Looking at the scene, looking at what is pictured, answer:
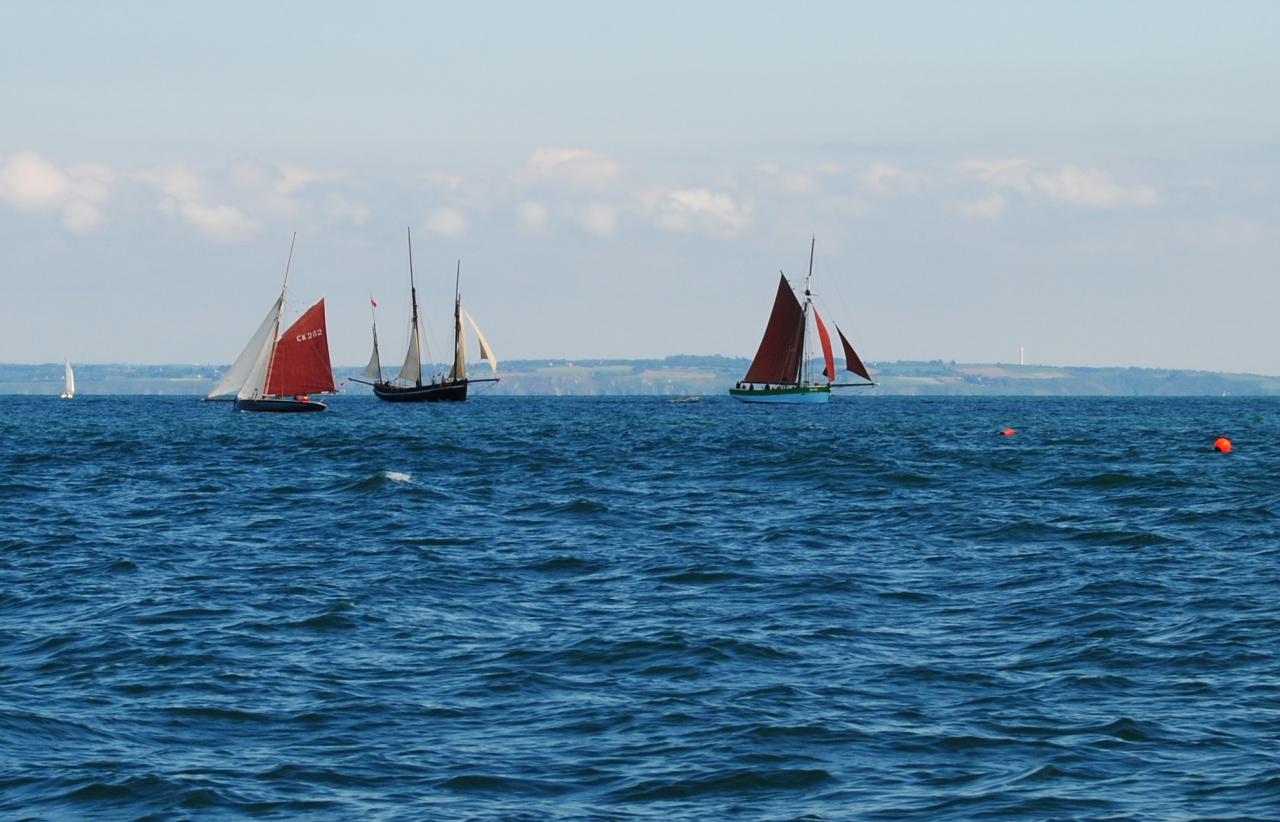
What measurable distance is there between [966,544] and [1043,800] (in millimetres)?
→ 22470

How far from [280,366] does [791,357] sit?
2764 inches

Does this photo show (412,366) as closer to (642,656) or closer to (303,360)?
(303,360)

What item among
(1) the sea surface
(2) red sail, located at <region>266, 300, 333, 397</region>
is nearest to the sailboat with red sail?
(2) red sail, located at <region>266, 300, 333, 397</region>

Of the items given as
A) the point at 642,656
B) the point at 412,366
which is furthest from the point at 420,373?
the point at 642,656

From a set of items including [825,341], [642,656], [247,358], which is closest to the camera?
[642,656]

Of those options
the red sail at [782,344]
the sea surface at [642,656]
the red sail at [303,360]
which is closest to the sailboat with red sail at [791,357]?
the red sail at [782,344]

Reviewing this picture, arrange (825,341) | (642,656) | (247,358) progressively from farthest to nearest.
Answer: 1. (825,341)
2. (247,358)
3. (642,656)

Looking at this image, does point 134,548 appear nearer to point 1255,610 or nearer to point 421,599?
point 421,599

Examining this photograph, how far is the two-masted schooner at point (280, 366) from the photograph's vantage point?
13488 centimetres

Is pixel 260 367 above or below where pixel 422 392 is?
above

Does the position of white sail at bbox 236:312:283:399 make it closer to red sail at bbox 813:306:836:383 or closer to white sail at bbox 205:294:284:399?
white sail at bbox 205:294:284:399

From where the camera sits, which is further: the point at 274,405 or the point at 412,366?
the point at 412,366

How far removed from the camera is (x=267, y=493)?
5441cm

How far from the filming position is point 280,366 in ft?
454
